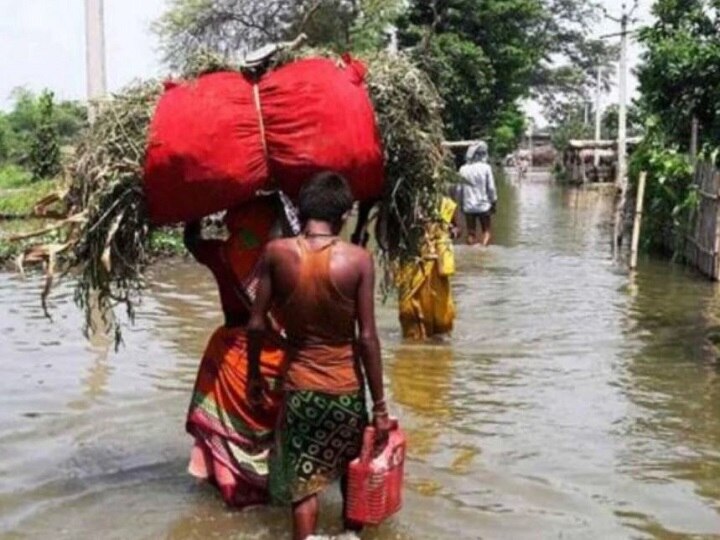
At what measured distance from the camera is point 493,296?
13695 millimetres

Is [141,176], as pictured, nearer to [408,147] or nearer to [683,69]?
[408,147]

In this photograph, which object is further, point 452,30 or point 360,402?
point 452,30

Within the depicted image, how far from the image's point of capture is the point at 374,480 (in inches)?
192

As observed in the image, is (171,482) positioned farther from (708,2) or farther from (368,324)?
(708,2)

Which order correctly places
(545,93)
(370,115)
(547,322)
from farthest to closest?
(545,93)
(547,322)
(370,115)

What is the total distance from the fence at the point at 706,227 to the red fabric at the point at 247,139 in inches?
399

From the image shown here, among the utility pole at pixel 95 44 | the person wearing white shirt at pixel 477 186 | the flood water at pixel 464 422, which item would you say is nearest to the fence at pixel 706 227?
the flood water at pixel 464 422

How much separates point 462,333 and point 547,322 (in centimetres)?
116

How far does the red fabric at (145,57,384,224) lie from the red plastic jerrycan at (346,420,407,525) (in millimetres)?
1157

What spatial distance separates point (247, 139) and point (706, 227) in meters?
11.4

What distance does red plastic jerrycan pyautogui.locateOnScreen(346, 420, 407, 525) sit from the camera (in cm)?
487

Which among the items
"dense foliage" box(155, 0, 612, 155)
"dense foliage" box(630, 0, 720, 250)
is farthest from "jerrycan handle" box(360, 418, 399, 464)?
"dense foliage" box(155, 0, 612, 155)

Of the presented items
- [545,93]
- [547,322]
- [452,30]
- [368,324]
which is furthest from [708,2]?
[545,93]

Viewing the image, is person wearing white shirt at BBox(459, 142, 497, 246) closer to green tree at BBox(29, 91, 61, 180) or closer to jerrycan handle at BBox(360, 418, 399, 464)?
jerrycan handle at BBox(360, 418, 399, 464)
